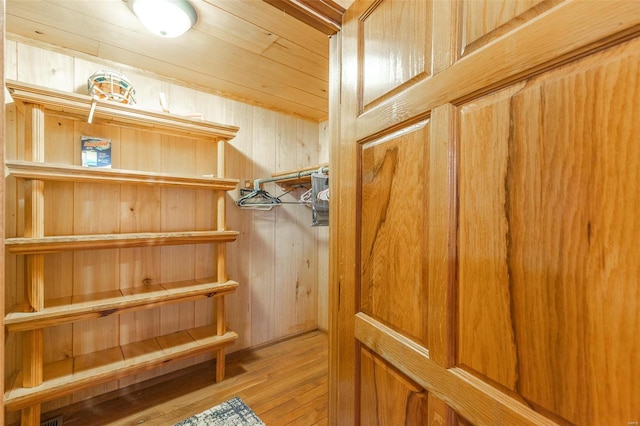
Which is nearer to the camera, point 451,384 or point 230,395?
point 451,384

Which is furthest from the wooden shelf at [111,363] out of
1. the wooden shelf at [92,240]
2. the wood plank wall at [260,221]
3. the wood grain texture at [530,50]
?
the wood grain texture at [530,50]

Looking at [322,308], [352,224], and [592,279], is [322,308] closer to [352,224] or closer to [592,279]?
[352,224]

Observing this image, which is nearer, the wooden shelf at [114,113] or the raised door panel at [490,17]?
the raised door panel at [490,17]

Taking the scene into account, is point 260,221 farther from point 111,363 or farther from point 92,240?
point 111,363

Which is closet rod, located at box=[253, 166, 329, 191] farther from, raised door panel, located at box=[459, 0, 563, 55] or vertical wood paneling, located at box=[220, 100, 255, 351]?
raised door panel, located at box=[459, 0, 563, 55]

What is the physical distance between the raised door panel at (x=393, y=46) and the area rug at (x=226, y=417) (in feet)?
6.01

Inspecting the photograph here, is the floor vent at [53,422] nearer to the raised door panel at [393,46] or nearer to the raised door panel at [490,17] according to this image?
the raised door panel at [393,46]

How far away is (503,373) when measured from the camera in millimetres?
511

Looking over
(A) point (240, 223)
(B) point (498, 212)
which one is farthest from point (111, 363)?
(B) point (498, 212)

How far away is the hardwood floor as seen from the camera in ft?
5.52

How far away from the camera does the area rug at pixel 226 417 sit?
1618 mm

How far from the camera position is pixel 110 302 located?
162cm

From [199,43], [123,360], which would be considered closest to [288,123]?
[199,43]

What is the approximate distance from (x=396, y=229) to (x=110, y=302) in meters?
1.74
